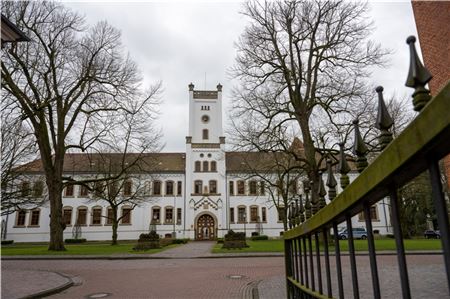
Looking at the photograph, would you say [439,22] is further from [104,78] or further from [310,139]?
[104,78]

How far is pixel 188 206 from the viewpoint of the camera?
4259 centimetres

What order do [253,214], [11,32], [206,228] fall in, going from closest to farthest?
[11,32]
[206,228]
[253,214]

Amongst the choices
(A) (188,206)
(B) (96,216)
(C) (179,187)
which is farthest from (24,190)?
(C) (179,187)

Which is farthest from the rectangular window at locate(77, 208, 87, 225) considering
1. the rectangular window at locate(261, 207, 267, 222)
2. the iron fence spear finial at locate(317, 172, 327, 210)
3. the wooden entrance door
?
the iron fence spear finial at locate(317, 172, 327, 210)

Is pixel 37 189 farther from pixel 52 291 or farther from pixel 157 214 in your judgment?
pixel 52 291

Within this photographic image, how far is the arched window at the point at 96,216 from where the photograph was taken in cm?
4303

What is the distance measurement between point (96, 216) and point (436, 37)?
42893 millimetres

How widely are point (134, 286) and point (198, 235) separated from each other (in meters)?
32.7

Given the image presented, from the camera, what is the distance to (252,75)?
1916 centimetres

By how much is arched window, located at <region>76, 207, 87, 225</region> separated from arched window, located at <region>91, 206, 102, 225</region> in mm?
998

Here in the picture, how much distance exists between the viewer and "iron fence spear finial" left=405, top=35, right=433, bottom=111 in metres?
1.04

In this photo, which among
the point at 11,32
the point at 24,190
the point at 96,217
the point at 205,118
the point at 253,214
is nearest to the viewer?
the point at 11,32

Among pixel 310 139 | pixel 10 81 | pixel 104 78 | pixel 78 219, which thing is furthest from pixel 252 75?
pixel 78 219

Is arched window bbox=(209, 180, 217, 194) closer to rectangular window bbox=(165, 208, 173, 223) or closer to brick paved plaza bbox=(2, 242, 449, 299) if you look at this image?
rectangular window bbox=(165, 208, 173, 223)
